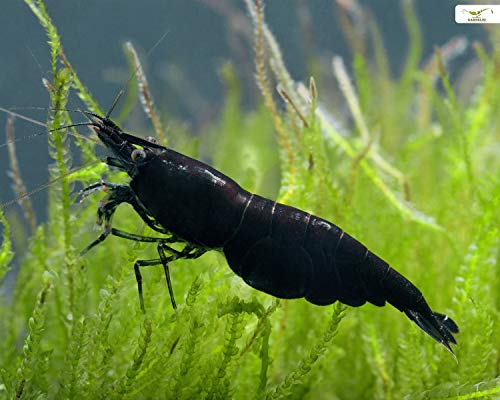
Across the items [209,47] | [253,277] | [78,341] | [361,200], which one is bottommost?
[78,341]

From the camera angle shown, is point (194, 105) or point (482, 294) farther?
point (194, 105)

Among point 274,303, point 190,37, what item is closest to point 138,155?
point 274,303

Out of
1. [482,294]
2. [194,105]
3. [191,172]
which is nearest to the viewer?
[191,172]

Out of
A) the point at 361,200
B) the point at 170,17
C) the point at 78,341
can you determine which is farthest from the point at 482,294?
the point at 170,17

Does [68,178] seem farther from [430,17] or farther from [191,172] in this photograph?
[430,17]

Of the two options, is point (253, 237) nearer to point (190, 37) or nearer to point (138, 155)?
point (138, 155)

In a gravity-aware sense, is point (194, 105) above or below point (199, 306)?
above
